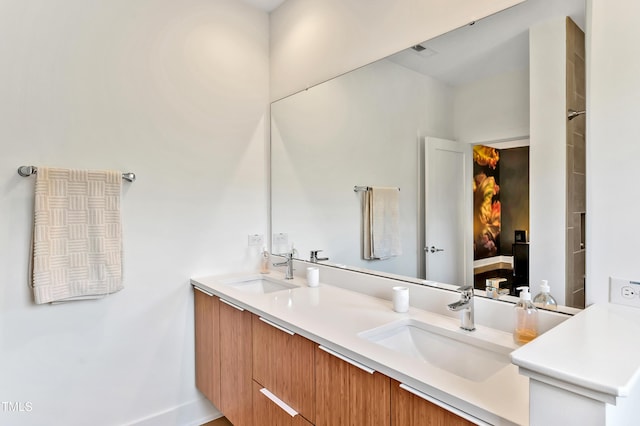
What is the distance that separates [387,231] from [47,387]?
1.94 m

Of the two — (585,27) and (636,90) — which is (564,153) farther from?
(585,27)

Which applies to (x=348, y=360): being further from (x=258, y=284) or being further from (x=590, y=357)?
(x=258, y=284)

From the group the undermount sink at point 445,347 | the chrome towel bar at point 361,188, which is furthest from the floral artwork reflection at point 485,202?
the chrome towel bar at point 361,188

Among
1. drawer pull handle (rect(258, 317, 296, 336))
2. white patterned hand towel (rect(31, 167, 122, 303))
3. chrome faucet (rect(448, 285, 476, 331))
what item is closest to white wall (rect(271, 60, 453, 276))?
chrome faucet (rect(448, 285, 476, 331))

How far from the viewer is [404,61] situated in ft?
5.97

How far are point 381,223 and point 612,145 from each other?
3.55 feet

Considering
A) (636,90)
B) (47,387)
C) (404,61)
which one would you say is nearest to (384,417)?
(636,90)

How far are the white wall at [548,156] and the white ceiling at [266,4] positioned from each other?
1804mm

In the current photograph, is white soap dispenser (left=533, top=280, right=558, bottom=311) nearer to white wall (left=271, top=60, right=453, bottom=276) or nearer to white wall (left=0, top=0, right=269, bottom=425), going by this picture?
white wall (left=271, top=60, right=453, bottom=276)

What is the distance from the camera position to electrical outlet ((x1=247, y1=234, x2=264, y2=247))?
2.58 meters

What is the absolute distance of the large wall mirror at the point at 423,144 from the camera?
4.37 feet

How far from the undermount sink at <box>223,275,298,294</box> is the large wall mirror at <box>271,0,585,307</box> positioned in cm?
26

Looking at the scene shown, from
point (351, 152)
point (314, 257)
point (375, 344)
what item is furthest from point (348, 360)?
point (351, 152)

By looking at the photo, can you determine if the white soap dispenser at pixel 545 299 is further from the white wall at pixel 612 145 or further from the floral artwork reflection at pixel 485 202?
the floral artwork reflection at pixel 485 202
